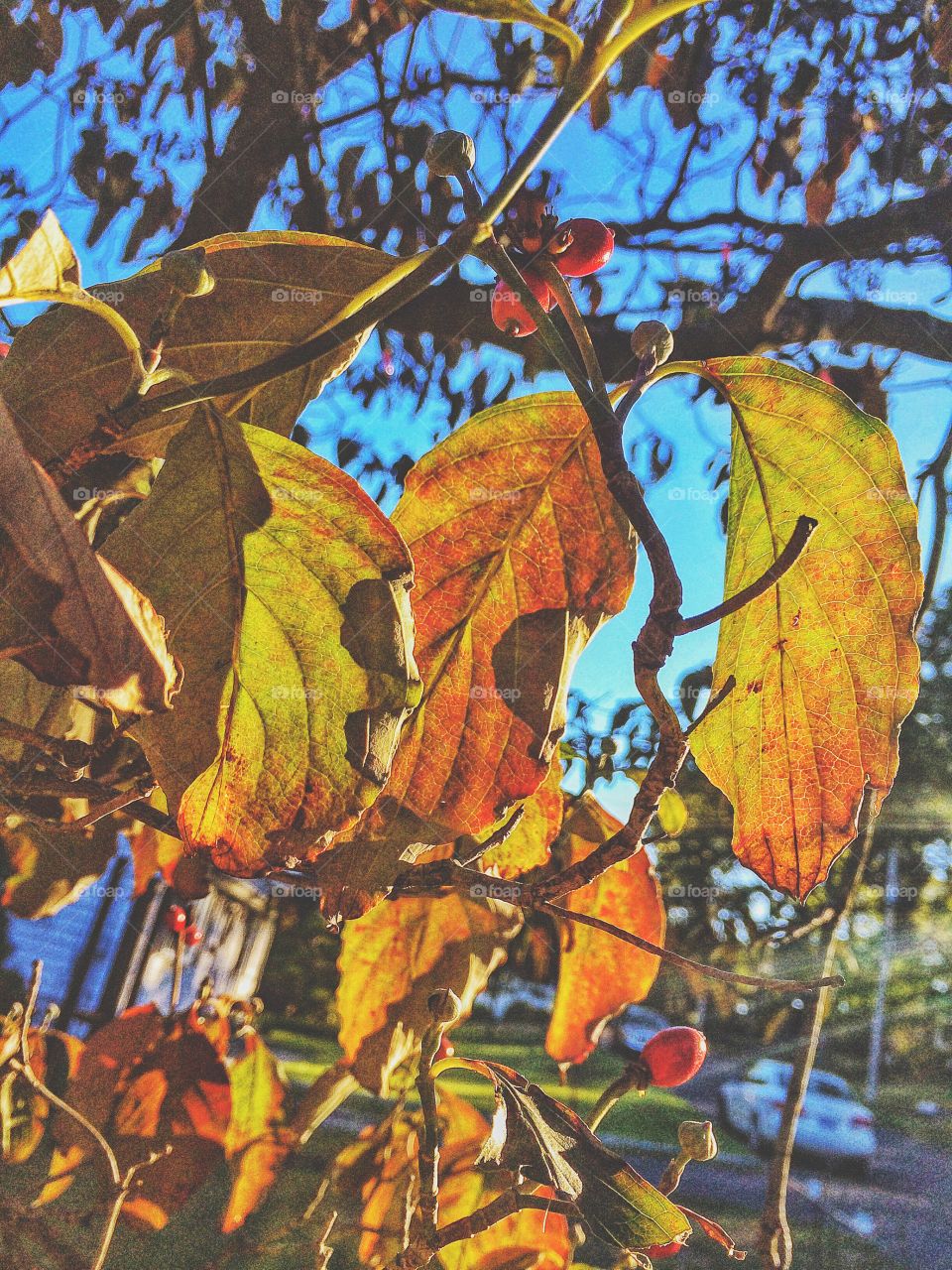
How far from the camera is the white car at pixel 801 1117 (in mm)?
5836

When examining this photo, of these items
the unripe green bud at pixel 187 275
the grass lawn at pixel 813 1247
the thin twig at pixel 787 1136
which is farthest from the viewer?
the grass lawn at pixel 813 1247

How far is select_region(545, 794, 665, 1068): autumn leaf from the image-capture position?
0.72m

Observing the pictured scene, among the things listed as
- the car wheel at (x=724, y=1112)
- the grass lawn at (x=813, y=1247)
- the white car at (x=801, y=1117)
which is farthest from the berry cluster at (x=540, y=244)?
the car wheel at (x=724, y=1112)

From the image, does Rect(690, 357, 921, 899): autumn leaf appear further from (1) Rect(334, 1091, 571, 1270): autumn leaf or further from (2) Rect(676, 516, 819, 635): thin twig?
(1) Rect(334, 1091, 571, 1270): autumn leaf

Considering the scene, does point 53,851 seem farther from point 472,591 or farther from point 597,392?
point 597,392

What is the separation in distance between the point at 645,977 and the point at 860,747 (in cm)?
33

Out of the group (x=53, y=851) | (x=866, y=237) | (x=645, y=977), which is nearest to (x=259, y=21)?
(x=866, y=237)

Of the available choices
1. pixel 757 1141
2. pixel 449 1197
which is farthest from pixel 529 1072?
pixel 449 1197

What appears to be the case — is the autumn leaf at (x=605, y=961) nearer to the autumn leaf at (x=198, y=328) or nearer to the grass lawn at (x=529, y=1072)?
the autumn leaf at (x=198, y=328)

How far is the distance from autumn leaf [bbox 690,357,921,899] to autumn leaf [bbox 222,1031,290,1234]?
0.73 meters

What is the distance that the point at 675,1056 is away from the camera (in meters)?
0.66

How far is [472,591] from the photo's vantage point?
500 mm

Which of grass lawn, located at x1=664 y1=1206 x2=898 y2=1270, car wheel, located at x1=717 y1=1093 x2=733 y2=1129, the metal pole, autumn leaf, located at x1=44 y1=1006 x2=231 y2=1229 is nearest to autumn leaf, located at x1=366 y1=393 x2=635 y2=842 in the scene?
autumn leaf, located at x1=44 y1=1006 x2=231 y2=1229

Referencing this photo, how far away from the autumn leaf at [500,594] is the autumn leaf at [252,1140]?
0.68 m
